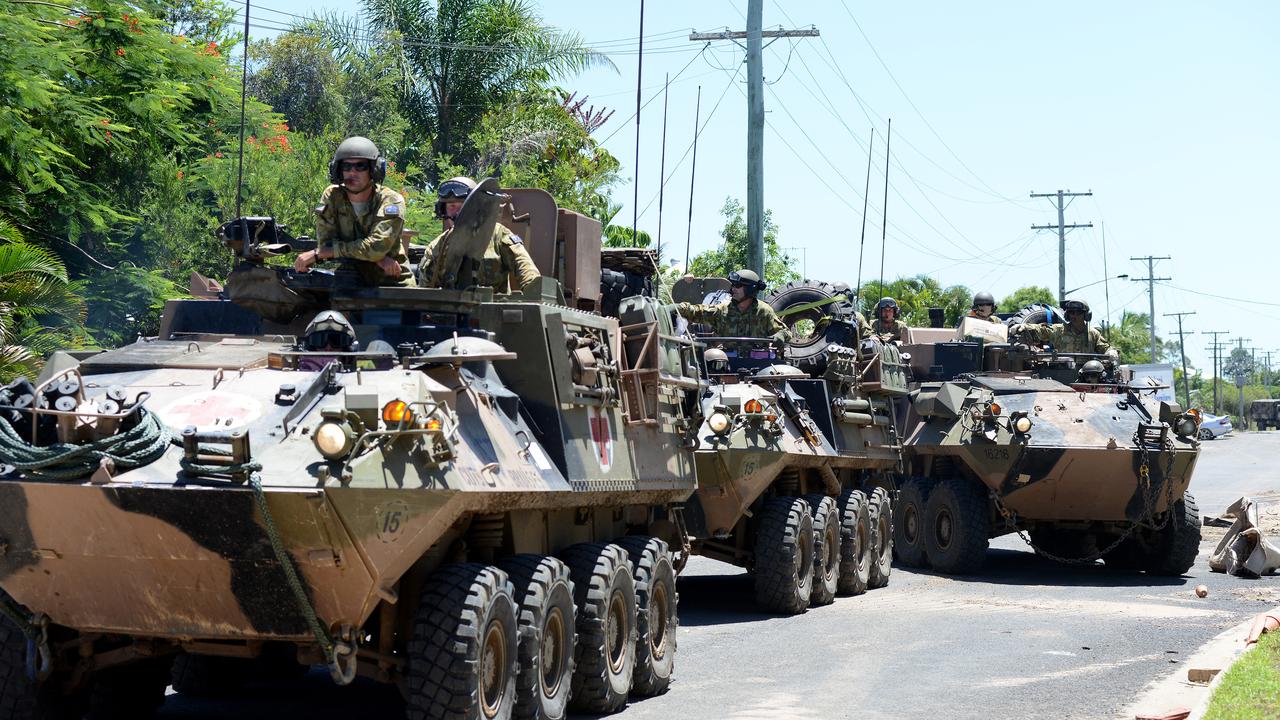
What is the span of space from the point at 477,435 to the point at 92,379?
2.15 m

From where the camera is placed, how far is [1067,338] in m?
23.1

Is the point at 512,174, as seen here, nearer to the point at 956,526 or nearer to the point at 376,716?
the point at 956,526

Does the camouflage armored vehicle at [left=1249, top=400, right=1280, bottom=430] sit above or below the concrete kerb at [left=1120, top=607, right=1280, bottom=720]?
above

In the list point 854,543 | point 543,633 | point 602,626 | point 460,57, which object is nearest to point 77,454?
point 543,633

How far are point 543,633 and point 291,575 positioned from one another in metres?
1.77

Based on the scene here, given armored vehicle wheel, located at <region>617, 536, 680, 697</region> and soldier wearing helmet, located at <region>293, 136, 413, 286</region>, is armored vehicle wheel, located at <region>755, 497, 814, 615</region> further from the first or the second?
soldier wearing helmet, located at <region>293, 136, 413, 286</region>

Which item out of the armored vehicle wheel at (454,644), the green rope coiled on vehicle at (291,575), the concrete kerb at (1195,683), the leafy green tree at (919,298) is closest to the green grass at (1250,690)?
the concrete kerb at (1195,683)

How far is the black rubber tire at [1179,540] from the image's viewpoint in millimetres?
19859

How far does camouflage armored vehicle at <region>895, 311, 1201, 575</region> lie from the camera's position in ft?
63.5

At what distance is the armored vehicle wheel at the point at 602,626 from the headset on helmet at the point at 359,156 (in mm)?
2683

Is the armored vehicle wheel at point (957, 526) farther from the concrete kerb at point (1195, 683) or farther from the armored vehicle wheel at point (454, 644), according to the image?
the armored vehicle wheel at point (454, 644)

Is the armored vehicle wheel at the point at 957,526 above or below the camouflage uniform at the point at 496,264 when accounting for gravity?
below

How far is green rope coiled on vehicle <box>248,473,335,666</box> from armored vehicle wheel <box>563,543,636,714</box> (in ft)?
7.14

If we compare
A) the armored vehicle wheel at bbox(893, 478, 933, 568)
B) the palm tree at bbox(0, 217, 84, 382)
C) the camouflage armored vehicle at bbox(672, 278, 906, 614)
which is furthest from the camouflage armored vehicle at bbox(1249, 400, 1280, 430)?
Result: the palm tree at bbox(0, 217, 84, 382)
